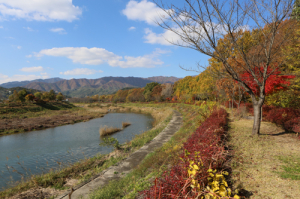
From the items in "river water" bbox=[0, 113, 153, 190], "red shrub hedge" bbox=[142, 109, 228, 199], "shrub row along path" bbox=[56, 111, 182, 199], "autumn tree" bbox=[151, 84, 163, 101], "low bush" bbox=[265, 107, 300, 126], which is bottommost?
"river water" bbox=[0, 113, 153, 190]

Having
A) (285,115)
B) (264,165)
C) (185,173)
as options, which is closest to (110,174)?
(185,173)

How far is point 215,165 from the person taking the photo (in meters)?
3.67

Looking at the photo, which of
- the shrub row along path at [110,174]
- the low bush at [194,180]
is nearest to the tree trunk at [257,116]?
the low bush at [194,180]

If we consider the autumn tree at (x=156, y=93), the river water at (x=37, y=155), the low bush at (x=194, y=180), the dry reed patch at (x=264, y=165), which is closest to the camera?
the low bush at (x=194, y=180)

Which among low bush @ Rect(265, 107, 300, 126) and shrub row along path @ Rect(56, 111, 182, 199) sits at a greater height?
low bush @ Rect(265, 107, 300, 126)

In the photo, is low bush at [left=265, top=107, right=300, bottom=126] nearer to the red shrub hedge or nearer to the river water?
the red shrub hedge

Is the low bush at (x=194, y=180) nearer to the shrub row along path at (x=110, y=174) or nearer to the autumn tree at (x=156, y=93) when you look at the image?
the shrub row along path at (x=110, y=174)

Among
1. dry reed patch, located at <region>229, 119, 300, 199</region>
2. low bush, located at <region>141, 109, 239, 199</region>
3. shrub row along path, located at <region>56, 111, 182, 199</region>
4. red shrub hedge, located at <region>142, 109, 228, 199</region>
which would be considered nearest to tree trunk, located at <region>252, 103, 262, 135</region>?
dry reed patch, located at <region>229, 119, 300, 199</region>

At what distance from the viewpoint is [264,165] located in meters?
4.33

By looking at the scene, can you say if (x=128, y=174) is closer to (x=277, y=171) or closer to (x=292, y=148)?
(x=277, y=171)

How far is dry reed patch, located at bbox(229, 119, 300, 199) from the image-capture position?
322 cm

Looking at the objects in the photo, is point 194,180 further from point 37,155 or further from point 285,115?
point 37,155

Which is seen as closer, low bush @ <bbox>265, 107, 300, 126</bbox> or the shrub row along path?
the shrub row along path

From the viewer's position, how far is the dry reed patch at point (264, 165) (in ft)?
10.6
